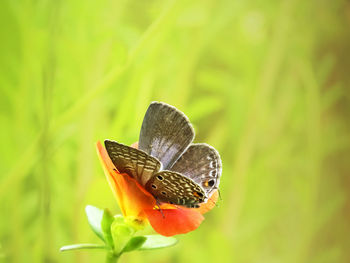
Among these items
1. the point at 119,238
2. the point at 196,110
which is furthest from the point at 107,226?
the point at 196,110

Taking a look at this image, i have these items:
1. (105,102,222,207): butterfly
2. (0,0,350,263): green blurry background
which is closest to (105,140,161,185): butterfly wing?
(105,102,222,207): butterfly

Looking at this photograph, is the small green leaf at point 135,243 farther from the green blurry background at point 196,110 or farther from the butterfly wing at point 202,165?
the green blurry background at point 196,110

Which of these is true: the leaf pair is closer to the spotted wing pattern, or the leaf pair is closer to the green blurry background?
the spotted wing pattern

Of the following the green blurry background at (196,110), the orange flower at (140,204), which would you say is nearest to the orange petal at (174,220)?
the orange flower at (140,204)

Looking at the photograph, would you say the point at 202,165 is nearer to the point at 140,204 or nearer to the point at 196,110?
the point at 140,204

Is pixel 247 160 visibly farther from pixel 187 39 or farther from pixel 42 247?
pixel 42 247

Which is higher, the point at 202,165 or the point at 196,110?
the point at 196,110
